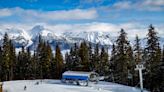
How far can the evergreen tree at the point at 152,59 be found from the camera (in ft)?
241

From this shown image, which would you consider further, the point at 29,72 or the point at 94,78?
the point at 29,72

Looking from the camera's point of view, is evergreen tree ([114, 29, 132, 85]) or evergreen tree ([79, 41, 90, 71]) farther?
evergreen tree ([79, 41, 90, 71])

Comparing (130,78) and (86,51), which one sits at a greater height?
(86,51)

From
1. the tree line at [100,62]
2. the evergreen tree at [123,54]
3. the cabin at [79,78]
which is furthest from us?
the evergreen tree at [123,54]

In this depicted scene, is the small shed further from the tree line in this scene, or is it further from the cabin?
the tree line

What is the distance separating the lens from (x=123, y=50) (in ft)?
290

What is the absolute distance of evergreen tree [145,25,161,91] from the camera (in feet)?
241

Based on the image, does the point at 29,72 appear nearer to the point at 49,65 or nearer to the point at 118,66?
the point at 49,65

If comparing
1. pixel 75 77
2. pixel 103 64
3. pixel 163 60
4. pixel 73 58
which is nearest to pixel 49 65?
pixel 73 58

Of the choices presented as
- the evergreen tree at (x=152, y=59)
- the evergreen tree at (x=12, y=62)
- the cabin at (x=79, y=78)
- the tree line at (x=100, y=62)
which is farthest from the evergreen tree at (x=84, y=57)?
the evergreen tree at (x=152, y=59)

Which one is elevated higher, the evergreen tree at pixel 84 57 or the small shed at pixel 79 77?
the evergreen tree at pixel 84 57

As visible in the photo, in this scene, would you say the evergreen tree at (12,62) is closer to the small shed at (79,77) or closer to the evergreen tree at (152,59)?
the small shed at (79,77)

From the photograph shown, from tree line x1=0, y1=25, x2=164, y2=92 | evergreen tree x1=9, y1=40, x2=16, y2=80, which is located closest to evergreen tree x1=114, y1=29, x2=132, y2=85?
tree line x1=0, y1=25, x2=164, y2=92

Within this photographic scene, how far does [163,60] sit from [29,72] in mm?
52530
